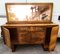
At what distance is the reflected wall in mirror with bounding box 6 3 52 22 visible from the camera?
1.80 meters

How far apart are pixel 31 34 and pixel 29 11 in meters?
0.42

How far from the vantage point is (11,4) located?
179cm

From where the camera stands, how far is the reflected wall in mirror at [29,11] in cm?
180

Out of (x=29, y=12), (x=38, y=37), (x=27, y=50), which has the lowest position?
(x=27, y=50)

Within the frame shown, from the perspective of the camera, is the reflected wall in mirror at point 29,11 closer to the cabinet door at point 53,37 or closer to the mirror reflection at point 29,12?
the mirror reflection at point 29,12

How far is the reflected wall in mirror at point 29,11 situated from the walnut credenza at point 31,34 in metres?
0.20

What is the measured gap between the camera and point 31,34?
1.73 metres

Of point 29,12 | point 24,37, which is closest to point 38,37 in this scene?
point 24,37

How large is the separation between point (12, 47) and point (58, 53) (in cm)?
82

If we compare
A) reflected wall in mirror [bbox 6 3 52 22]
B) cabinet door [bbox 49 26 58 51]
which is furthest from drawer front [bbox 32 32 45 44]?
reflected wall in mirror [bbox 6 3 52 22]

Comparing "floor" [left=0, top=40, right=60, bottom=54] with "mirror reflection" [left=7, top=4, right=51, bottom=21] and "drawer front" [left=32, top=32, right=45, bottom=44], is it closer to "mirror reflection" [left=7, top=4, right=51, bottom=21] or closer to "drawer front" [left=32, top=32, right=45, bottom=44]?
"drawer front" [left=32, top=32, right=45, bottom=44]

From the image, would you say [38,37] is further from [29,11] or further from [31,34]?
[29,11]

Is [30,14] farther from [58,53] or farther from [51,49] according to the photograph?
[58,53]

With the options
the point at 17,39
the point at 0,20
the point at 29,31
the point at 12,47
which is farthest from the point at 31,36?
the point at 0,20
